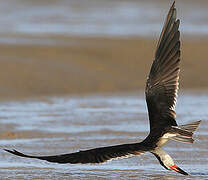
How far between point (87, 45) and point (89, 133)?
497 centimetres

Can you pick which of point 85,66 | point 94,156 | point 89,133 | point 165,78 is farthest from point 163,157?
point 85,66

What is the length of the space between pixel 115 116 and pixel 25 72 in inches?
107

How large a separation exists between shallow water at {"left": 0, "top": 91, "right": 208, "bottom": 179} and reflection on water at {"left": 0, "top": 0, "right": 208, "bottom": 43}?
3.66m

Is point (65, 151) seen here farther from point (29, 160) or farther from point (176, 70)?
point (176, 70)

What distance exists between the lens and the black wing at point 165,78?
6039 millimetres

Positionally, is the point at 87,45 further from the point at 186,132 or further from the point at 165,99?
the point at 186,132

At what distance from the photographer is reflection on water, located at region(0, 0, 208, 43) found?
14258 mm

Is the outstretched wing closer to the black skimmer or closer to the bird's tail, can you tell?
the black skimmer

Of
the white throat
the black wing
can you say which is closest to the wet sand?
the black wing

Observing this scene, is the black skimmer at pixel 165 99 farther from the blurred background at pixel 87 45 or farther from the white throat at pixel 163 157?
the blurred background at pixel 87 45

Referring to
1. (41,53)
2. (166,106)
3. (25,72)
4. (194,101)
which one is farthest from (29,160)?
(41,53)

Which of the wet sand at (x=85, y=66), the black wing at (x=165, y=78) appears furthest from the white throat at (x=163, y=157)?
the wet sand at (x=85, y=66)

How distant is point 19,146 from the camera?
750 centimetres

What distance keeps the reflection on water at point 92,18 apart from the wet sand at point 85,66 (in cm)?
83
